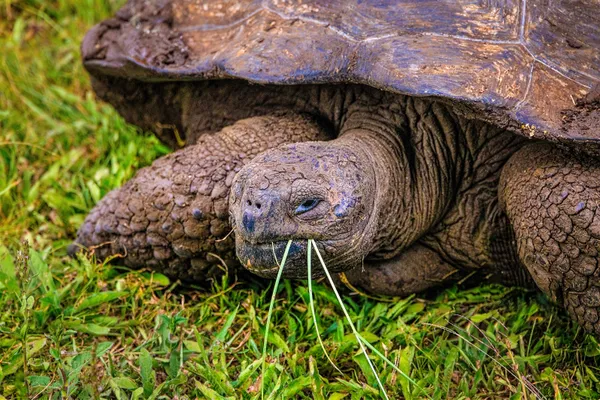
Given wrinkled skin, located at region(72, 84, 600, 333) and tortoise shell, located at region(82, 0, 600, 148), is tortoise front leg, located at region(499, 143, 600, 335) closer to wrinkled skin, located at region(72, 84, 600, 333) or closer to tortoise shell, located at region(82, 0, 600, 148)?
wrinkled skin, located at region(72, 84, 600, 333)

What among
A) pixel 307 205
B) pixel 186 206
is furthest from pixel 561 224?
pixel 186 206

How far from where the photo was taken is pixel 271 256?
276cm

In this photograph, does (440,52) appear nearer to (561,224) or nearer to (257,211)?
(561,224)

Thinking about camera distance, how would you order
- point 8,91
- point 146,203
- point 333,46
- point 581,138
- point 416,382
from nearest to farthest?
point 581,138 < point 416,382 < point 333,46 < point 146,203 < point 8,91

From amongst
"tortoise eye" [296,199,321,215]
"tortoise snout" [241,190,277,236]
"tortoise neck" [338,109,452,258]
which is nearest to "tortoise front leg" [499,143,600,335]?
"tortoise neck" [338,109,452,258]

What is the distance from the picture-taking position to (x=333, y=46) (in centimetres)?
307

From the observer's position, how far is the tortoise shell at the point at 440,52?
2.76m

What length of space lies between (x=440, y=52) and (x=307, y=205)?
0.76 meters

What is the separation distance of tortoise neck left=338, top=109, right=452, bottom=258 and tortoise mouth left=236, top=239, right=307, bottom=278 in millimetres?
460

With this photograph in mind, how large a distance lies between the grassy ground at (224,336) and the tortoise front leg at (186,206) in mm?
129

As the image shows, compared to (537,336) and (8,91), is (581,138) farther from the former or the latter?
(8,91)

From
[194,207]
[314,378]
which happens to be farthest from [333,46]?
[314,378]

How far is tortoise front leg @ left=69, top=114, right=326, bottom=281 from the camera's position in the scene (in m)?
3.24

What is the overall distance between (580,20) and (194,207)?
166 cm
